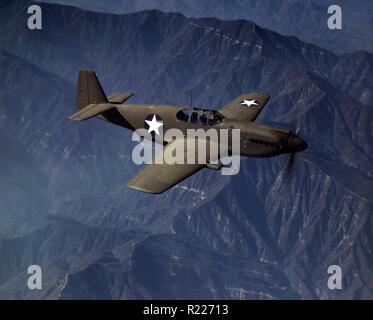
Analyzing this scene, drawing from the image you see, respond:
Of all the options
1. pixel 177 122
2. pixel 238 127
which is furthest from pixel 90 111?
pixel 238 127

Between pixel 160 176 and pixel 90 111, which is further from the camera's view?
pixel 90 111

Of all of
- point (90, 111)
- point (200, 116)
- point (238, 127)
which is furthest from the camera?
point (90, 111)

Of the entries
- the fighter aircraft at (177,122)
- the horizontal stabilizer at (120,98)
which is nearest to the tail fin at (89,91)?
the fighter aircraft at (177,122)

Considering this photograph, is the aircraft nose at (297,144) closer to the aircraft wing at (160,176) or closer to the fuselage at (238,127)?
the fuselage at (238,127)

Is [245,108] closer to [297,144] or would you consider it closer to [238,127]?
[238,127]

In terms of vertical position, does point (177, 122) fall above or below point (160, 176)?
above
